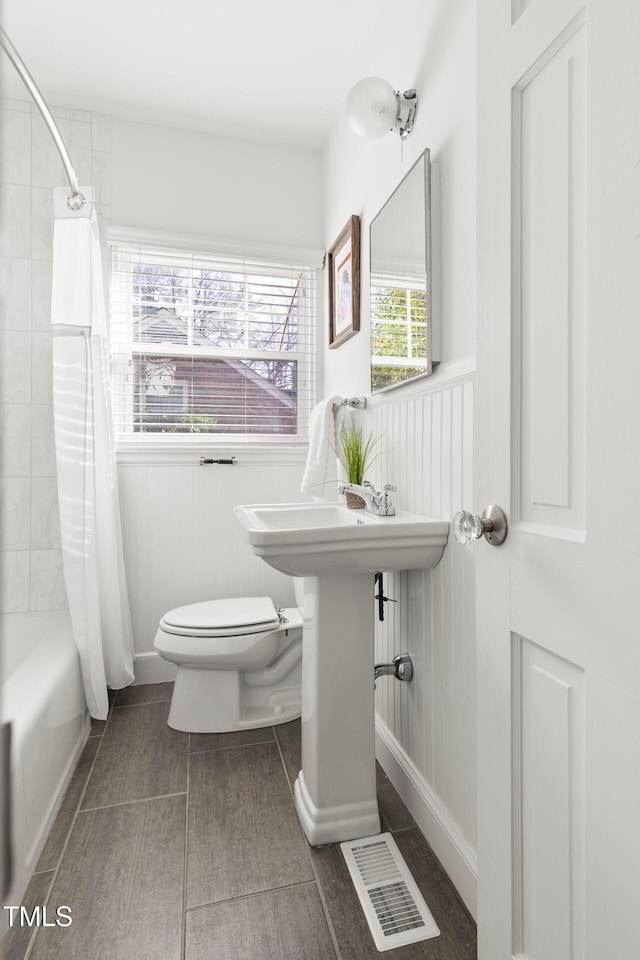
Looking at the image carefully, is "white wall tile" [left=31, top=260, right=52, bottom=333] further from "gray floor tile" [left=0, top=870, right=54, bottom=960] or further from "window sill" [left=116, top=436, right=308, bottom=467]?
"gray floor tile" [left=0, top=870, right=54, bottom=960]

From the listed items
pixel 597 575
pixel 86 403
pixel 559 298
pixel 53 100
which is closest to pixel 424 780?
pixel 597 575

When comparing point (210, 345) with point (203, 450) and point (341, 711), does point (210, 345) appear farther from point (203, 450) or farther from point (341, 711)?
point (341, 711)

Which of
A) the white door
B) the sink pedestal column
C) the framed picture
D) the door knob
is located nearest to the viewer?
the white door

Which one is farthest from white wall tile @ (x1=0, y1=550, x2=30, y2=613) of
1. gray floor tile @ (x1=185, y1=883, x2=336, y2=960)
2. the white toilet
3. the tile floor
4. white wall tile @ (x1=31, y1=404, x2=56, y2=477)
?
gray floor tile @ (x1=185, y1=883, x2=336, y2=960)

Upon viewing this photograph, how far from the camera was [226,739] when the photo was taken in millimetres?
1931

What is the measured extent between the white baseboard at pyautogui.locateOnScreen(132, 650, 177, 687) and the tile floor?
20.9 inches

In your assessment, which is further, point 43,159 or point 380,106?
point 43,159

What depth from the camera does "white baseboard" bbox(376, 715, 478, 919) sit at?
47.7 inches

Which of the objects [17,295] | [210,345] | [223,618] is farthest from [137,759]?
[210,345]

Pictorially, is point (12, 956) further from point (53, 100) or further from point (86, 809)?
point (53, 100)

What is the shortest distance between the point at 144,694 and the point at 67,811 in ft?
2.53

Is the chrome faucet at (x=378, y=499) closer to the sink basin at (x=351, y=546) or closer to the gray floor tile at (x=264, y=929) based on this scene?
the sink basin at (x=351, y=546)

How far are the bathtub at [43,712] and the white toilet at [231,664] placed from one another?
32cm

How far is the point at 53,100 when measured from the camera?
223 cm
